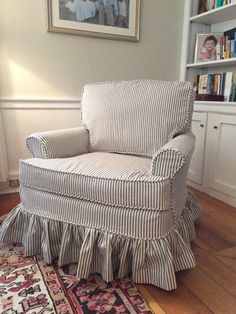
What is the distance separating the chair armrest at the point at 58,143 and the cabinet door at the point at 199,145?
1.04 meters

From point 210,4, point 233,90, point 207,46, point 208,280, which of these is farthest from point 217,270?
point 210,4

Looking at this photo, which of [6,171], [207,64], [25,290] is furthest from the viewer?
[207,64]

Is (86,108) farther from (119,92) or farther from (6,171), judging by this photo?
(6,171)

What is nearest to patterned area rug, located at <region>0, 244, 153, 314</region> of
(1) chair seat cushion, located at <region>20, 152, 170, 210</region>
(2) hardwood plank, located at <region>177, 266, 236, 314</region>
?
(2) hardwood plank, located at <region>177, 266, 236, 314</region>

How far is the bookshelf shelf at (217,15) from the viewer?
202 centimetres

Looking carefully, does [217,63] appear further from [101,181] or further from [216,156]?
[101,181]

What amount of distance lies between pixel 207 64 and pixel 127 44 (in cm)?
73

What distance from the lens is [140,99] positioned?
1553mm

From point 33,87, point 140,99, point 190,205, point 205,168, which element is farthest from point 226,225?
point 33,87

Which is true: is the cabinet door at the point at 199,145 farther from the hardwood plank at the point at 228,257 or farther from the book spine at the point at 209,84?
the hardwood plank at the point at 228,257

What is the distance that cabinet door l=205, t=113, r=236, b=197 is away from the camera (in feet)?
6.40

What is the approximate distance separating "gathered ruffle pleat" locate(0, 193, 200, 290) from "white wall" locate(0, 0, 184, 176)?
1.05m

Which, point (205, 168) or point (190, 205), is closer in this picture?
point (190, 205)

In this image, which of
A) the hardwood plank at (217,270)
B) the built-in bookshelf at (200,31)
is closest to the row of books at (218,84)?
the built-in bookshelf at (200,31)
